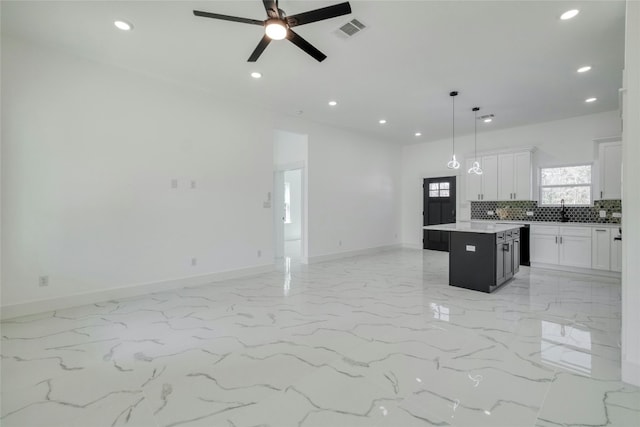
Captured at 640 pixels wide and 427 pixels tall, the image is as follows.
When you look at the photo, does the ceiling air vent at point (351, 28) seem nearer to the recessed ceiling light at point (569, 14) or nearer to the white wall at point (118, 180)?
the recessed ceiling light at point (569, 14)

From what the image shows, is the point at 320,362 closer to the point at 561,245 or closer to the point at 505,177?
the point at 561,245

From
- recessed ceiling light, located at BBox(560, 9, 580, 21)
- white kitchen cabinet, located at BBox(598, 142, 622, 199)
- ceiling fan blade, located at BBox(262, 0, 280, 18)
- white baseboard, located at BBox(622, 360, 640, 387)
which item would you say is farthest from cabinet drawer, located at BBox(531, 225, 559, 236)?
ceiling fan blade, located at BBox(262, 0, 280, 18)

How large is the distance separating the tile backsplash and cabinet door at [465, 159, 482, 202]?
0.35 metres

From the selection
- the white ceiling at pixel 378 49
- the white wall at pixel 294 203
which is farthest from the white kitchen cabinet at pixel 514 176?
the white wall at pixel 294 203

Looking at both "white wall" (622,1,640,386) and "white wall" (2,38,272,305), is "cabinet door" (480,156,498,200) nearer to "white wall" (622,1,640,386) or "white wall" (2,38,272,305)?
"white wall" (622,1,640,386)

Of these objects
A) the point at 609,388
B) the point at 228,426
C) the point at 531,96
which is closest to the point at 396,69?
the point at 531,96

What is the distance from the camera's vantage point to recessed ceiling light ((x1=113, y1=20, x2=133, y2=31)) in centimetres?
299

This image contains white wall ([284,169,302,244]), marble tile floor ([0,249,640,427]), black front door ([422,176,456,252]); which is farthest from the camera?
white wall ([284,169,302,244])

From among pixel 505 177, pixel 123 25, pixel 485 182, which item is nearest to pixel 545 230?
pixel 505 177

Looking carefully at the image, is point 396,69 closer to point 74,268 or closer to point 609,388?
point 609,388

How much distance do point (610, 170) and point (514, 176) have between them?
5.04ft

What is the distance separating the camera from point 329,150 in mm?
6770

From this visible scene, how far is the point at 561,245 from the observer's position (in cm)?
572

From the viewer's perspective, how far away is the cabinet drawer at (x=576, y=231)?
545 centimetres
